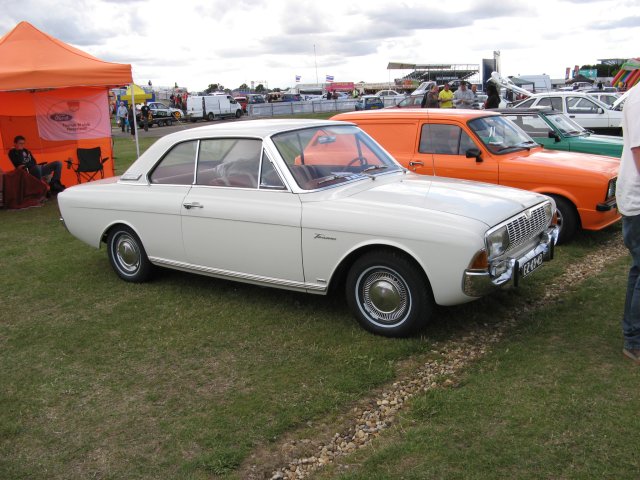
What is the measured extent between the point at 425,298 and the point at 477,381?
73 cm

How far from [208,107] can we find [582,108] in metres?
30.5

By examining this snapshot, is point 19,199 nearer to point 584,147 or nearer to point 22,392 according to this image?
point 22,392

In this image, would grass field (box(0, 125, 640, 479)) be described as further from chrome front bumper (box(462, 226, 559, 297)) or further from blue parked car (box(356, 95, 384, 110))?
blue parked car (box(356, 95, 384, 110))

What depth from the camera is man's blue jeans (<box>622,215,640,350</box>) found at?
3.83 m

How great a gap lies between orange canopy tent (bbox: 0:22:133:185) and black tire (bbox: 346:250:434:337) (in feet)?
27.9

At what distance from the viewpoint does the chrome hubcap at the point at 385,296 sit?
4.43 metres

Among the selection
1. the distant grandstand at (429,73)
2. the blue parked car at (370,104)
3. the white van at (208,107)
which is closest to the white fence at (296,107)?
the blue parked car at (370,104)

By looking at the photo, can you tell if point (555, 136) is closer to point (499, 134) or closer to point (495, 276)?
point (499, 134)

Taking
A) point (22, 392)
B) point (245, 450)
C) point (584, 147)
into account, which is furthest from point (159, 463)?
point (584, 147)

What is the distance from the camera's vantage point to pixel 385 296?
448 centimetres

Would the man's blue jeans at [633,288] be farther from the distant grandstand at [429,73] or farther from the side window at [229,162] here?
the distant grandstand at [429,73]

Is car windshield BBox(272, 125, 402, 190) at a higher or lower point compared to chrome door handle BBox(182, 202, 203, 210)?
higher

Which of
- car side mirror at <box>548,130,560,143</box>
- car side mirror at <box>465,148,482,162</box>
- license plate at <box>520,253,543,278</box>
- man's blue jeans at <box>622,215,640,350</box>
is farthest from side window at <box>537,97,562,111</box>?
man's blue jeans at <box>622,215,640,350</box>

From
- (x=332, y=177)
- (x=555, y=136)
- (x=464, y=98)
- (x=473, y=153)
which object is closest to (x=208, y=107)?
(x=464, y=98)
